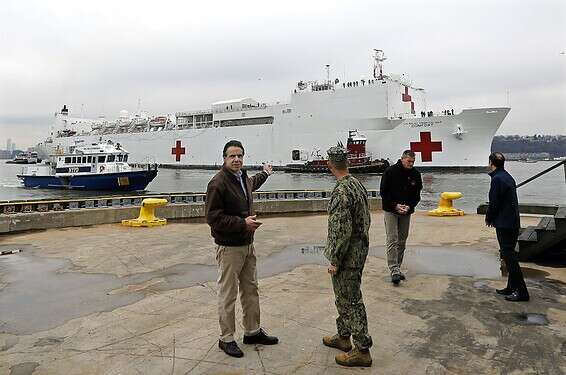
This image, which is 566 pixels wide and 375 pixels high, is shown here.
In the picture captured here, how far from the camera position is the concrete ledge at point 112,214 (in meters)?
6.58

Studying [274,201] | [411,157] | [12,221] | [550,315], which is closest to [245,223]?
[411,157]

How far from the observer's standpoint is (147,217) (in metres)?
7.20

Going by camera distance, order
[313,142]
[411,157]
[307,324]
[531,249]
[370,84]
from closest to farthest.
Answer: [307,324] → [411,157] → [531,249] → [370,84] → [313,142]

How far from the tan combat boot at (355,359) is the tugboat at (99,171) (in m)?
22.0

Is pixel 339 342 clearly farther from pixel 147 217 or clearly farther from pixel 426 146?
pixel 426 146

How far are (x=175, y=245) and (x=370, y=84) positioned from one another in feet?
114

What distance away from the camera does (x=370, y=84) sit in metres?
37.4

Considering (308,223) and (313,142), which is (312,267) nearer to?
(308,223)

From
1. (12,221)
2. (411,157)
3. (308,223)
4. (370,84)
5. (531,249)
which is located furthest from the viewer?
(370,84)

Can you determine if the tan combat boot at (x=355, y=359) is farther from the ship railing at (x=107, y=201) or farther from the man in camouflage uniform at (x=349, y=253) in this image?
the ship railing at (x=107, y=201)

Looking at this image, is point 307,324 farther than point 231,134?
No

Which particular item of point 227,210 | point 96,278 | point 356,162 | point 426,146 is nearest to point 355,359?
point 227,210

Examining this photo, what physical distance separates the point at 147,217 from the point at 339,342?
18.1 feet

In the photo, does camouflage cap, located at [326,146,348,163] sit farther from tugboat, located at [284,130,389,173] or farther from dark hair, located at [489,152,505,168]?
tugboat, located at [284,130,389,173]
